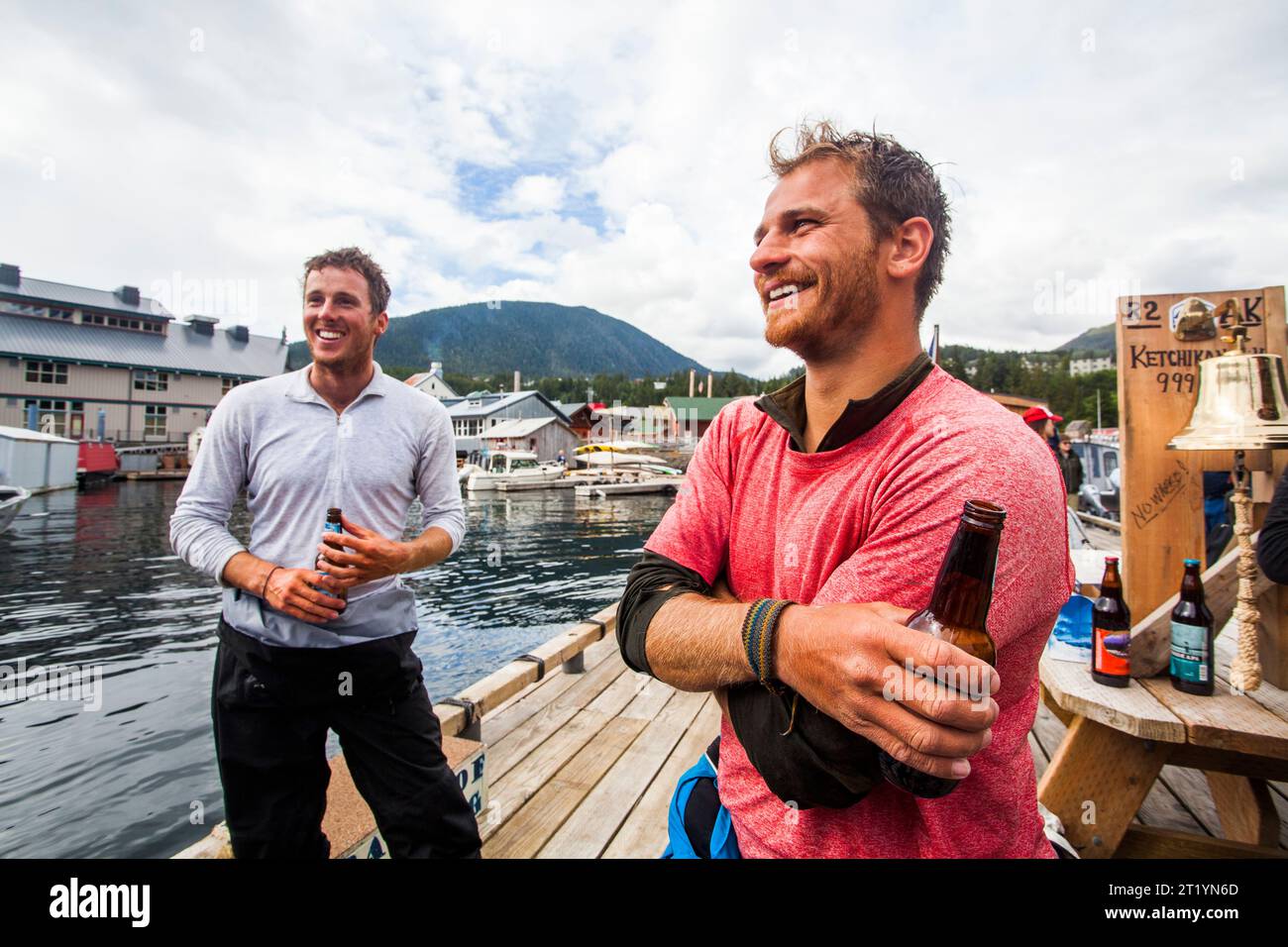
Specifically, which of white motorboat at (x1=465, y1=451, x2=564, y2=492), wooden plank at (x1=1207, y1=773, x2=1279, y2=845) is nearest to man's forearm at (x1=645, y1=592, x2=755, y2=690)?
wooden plank at (x1=1207, y1=773, x2=1279, y2=845)

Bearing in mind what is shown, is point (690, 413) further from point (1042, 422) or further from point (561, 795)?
point (561, 795)

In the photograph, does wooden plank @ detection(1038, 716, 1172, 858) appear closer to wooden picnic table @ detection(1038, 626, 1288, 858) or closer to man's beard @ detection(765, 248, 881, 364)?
wooden picnic table @ detection(1038, 626, 1288, 858)

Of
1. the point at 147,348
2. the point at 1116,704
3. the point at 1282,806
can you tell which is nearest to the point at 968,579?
the point at 1116,704

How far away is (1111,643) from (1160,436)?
1156 mm

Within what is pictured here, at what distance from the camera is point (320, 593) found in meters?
2.03

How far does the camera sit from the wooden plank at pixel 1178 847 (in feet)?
7.57

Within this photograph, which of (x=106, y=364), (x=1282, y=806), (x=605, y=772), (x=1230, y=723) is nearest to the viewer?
(x=1230, y=723)

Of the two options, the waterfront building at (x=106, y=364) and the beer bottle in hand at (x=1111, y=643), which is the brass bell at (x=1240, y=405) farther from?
the waterfront building at (x=106, y=364)

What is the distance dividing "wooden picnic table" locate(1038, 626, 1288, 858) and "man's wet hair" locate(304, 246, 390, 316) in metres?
2.99

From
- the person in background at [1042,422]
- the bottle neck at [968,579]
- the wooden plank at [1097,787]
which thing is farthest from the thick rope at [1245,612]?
the person in background at [1042,422]

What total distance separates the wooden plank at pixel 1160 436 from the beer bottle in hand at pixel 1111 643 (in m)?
0.69

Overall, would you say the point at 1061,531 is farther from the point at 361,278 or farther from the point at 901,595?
the point at 361,278

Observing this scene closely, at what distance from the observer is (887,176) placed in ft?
4.47
